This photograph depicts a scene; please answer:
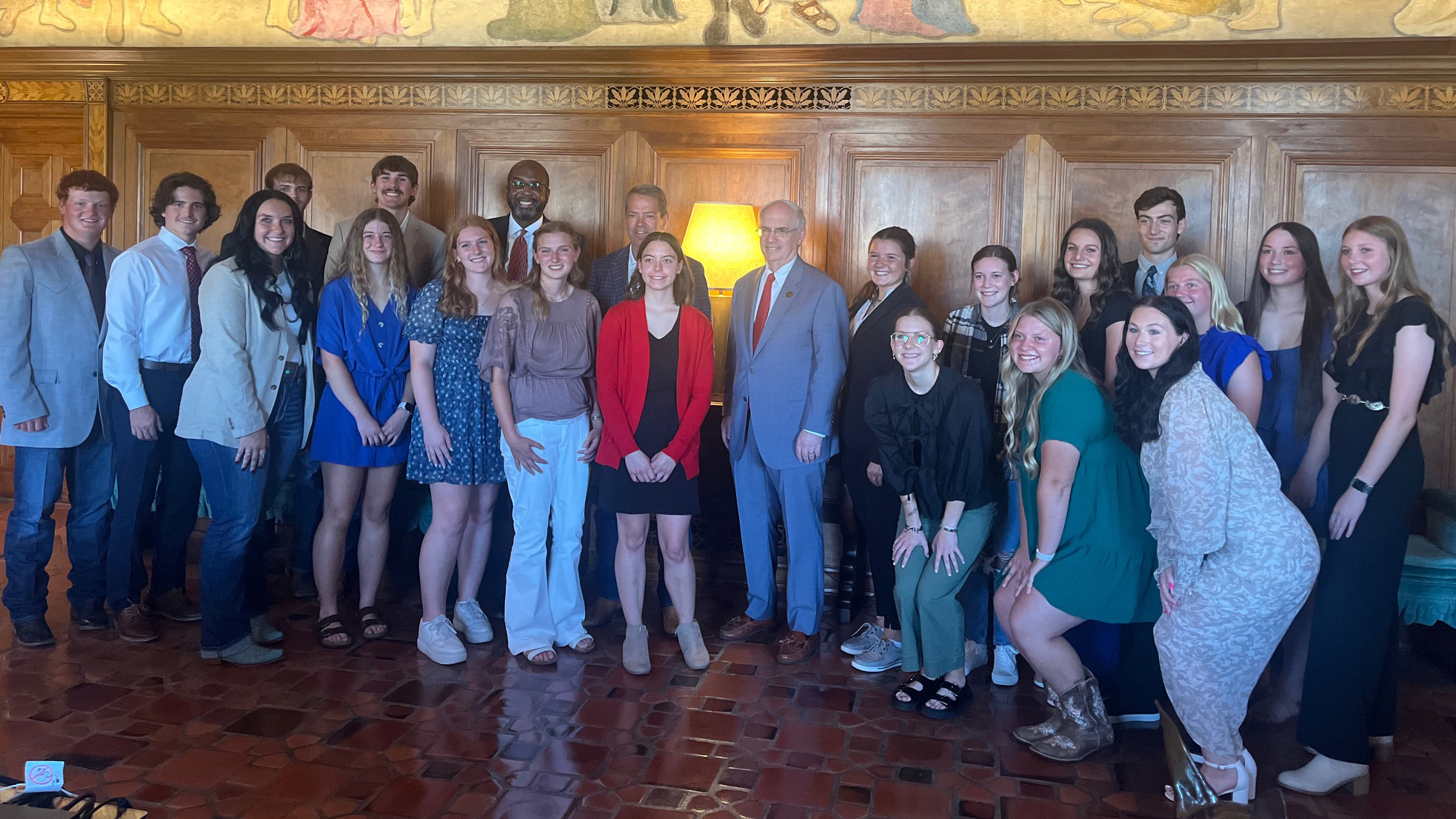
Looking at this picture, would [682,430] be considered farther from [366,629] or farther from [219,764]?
[219,764]

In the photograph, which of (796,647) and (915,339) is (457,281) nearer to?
(915,339)

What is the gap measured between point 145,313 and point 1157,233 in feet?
13.1

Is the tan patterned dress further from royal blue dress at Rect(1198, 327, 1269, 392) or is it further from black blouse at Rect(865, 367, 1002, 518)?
black blouse at Rect(865, 367, 1002, 518)

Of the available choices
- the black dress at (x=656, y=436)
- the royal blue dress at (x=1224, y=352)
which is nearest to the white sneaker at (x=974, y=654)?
the black dress at (x=656, y=436)

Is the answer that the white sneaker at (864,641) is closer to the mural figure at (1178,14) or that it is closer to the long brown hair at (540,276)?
the long brown hair at (540,276)

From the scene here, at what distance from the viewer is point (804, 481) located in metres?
4.29

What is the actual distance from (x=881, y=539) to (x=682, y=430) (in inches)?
38.0

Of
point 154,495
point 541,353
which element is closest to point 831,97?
point 541,353

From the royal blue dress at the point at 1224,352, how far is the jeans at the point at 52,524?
4245mm

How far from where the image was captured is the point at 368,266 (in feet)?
13.5

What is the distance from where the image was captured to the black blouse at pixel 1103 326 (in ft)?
12.5

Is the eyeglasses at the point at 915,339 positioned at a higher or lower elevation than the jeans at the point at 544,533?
higher

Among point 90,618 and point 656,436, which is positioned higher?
point 656,436

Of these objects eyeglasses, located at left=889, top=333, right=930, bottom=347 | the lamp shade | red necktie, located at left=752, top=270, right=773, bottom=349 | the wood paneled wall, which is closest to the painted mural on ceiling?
the wood paneled wall
